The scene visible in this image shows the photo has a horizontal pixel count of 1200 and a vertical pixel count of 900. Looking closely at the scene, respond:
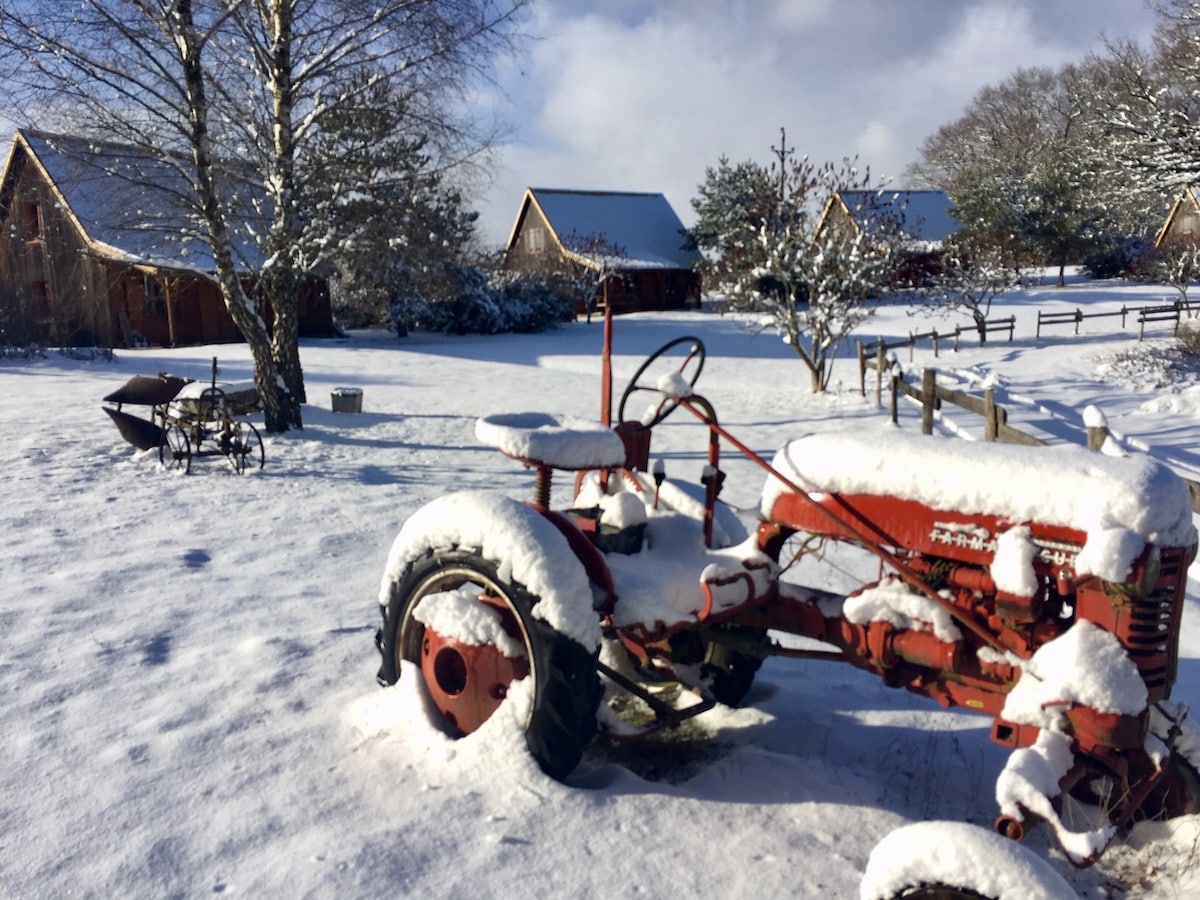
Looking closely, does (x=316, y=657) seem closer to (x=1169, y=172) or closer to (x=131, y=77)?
(x=131, y=77)

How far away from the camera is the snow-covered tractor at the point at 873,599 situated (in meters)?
2.52

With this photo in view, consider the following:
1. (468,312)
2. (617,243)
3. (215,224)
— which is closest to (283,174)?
(215,224)

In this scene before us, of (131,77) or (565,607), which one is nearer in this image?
(565,607)

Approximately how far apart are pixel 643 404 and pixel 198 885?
40.1 ft

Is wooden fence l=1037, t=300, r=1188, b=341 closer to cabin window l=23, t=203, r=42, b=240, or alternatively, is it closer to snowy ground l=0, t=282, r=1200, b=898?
snowy ground l=0, t=282, r=1200, b=898

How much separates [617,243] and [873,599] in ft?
130

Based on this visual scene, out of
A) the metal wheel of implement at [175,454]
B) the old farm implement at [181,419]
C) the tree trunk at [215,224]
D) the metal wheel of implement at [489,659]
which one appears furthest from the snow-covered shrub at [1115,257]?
the metal wheel of implement at [489,659]

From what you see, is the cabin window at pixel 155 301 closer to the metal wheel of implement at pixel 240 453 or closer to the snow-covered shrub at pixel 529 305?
the snow-covered shrub at pixel 529 305

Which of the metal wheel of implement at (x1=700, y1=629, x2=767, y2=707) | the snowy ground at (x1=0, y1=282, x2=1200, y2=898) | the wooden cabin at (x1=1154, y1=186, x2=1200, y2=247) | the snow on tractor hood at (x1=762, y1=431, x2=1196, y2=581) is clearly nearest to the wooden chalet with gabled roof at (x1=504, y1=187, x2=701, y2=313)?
the wooden cabin at (x1=1154, y1=186, x2=1200, y2=247)

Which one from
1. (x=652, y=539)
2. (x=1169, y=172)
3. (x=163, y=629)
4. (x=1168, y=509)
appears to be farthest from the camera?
(x=1169, y=172)

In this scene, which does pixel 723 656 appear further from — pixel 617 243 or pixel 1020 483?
pixel 617 243

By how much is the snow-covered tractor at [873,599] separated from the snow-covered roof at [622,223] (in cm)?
3659

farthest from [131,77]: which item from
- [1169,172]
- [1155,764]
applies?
[1169,172]

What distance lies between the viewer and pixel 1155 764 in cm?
261
